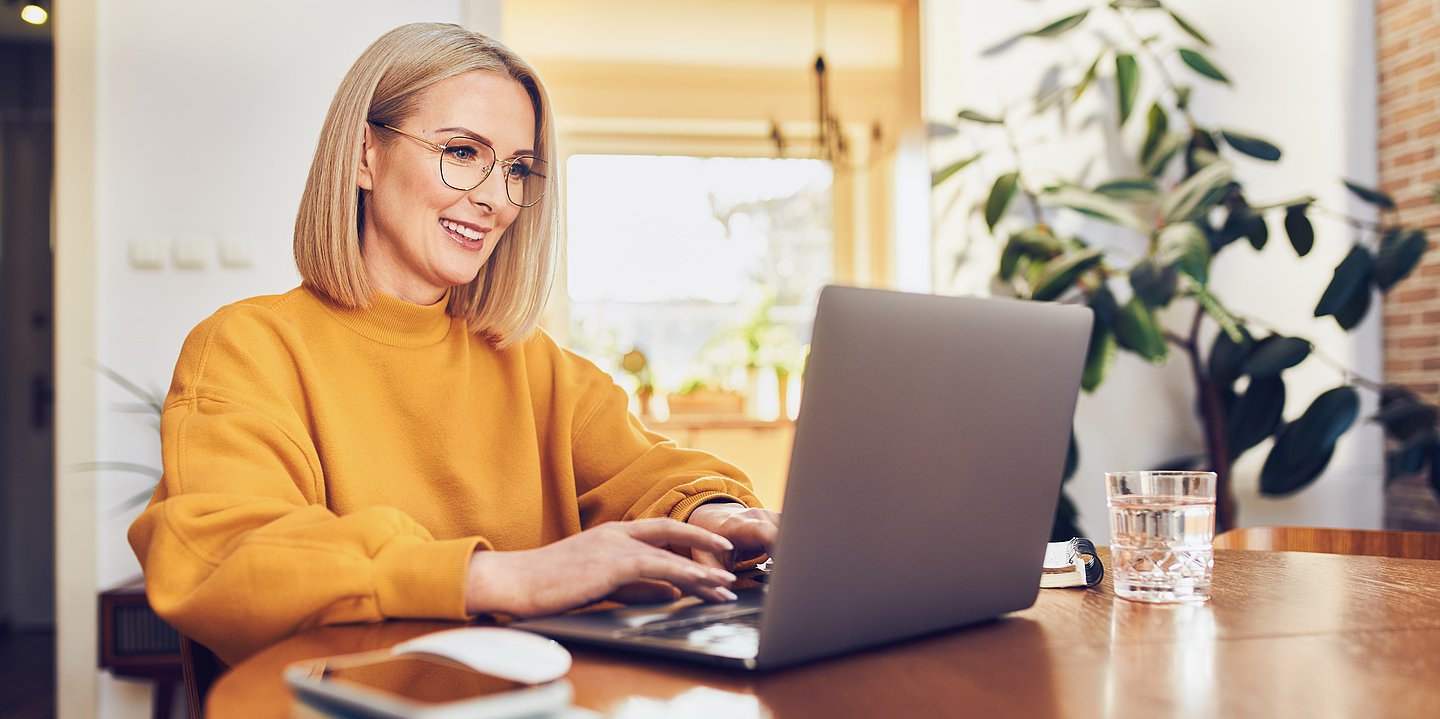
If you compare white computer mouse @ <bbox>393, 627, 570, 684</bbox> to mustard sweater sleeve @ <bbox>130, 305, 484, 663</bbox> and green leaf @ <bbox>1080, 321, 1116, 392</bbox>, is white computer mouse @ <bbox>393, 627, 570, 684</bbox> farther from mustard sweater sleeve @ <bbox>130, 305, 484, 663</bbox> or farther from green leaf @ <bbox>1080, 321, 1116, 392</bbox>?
green leaf @ <bbox>1080, 321, 1116, 392</bbox>

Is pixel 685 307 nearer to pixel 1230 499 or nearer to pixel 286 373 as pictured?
pixel 1230 499

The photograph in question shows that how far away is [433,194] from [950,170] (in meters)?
2.32

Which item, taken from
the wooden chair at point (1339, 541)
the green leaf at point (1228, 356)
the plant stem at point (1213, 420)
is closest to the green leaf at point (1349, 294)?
the green leaf at point (1228, 356)

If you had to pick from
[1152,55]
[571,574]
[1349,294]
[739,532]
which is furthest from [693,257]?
[571,574]

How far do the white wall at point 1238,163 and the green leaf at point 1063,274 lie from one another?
54 cm

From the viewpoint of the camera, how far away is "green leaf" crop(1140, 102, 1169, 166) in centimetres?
346

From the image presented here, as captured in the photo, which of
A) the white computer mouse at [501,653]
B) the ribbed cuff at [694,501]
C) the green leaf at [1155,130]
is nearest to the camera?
the white computer mouse at [501,653]

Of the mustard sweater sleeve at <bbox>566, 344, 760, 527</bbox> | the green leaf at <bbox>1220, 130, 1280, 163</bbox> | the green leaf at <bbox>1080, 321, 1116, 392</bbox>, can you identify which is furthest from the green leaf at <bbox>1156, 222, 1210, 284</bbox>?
the mustard sweater sleeve at <bbox>566, 344, 760, 527</bbox>

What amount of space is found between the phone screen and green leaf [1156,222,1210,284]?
8.55ft

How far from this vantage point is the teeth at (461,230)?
1369 mm

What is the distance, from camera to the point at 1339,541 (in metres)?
1.73

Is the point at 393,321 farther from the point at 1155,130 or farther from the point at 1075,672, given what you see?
the point at 1155,130

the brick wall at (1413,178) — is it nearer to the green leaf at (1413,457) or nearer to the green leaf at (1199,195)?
the green leaf at (1413,457)

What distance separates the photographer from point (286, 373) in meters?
1.17
